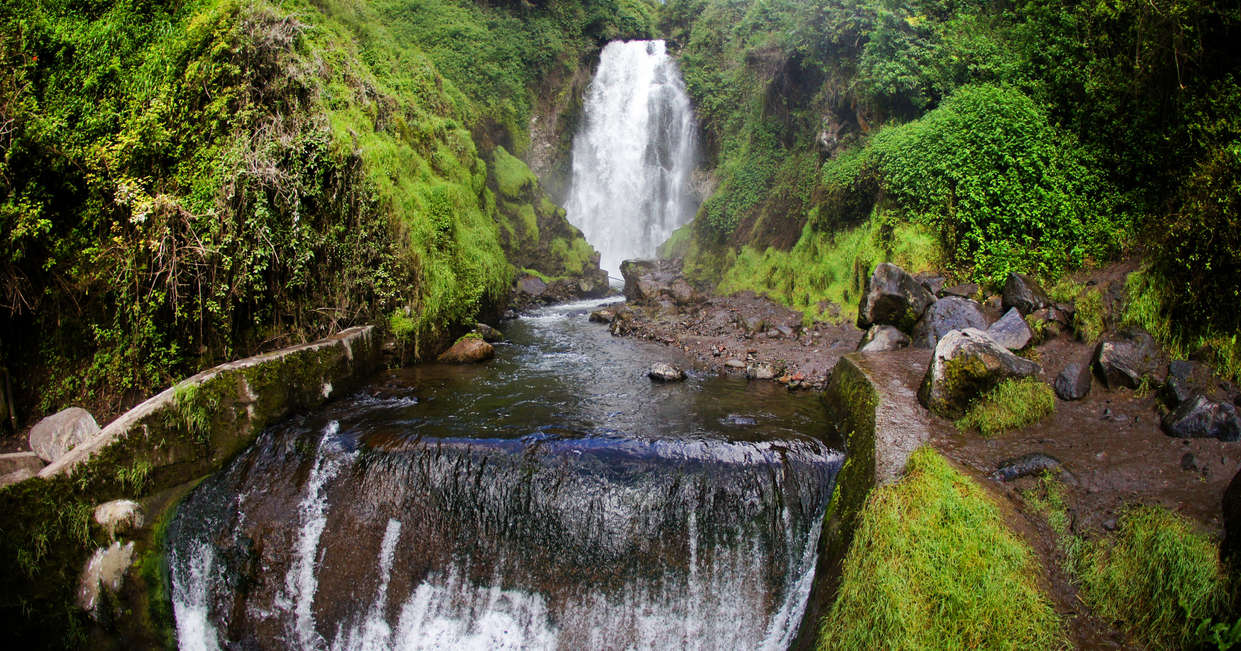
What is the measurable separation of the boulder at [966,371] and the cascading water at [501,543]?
1383 mm

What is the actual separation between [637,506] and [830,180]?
11.2 meters

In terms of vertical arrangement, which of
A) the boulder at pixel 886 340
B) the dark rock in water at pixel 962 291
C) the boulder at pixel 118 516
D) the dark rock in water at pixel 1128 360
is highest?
the dark rock in water at pixel 962 291

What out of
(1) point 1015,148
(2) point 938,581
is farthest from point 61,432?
(1) point 1015,148

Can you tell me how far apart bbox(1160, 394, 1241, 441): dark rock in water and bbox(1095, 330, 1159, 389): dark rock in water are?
0.67m

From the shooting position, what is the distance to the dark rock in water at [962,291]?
8.79 metres

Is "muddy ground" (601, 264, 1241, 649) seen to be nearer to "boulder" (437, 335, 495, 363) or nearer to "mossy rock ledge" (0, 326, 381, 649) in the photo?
"boulder" (437, 335, 495, 363)

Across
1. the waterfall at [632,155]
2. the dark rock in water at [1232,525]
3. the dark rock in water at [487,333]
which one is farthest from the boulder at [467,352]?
the waterfall at [632,155]

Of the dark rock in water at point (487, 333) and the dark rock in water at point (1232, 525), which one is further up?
the dark rock in water at point (1232, 525)

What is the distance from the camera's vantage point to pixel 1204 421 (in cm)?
474

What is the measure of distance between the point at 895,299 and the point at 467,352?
7.52 m

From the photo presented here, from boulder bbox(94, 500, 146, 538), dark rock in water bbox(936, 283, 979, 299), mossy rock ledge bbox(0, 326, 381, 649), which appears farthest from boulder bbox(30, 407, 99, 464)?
dark rock in water bbox(936, 283, 979, 299)

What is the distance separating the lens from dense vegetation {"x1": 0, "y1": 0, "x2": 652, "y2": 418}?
6.52m

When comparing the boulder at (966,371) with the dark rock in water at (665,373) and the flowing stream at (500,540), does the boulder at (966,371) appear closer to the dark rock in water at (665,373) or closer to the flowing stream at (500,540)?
the flowing stream at (500,540)

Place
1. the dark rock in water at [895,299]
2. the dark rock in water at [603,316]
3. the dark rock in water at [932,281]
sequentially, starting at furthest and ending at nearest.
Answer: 1. the dark rock in water at [603,316]
2. the dark rock in water at [932,281]
3. the dark rock in water at [895,299]
